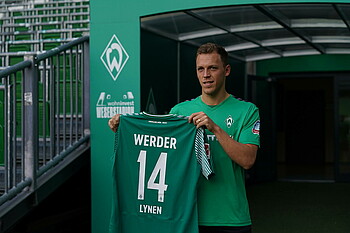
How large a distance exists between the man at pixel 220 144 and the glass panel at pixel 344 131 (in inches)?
325

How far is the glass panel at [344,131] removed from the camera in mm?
10492

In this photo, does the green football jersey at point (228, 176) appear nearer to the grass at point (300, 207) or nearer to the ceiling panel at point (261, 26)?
the ceiling panel at point (261, 26)

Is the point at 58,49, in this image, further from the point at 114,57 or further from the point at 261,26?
the point at 261,26

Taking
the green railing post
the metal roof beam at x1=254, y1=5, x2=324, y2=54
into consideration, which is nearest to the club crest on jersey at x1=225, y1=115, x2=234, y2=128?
the green railing post

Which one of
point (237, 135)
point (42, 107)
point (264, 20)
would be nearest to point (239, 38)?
point (264, 20)

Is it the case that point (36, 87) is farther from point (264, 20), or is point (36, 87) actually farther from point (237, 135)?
point (264, 20)

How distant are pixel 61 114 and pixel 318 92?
34.2 feet

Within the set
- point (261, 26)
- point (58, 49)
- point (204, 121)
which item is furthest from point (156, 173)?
point (261, 26)

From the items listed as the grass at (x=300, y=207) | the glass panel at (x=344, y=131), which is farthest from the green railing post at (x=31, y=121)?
the glass panel at (x=344, y=131)

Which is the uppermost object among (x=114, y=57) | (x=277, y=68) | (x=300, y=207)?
(x=277, y=68)

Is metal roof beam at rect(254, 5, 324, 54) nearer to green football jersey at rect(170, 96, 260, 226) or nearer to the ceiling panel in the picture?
the ceiling panel

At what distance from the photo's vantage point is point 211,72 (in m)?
2.58

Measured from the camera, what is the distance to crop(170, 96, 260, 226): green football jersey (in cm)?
258

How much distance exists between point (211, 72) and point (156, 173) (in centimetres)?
81
